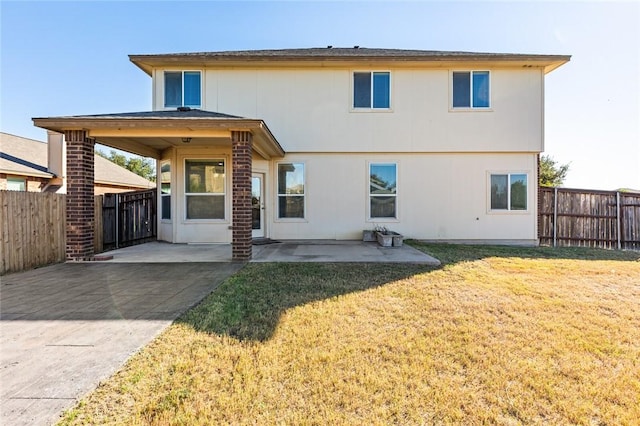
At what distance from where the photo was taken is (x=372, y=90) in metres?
9.80

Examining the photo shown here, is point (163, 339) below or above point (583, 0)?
below

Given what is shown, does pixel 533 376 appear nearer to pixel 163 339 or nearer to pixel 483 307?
pixel 483 307

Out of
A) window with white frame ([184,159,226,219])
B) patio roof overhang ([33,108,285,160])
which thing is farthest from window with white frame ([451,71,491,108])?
window with white frame ([184,159,226,219])

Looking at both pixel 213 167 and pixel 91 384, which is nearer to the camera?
pixel 91 384

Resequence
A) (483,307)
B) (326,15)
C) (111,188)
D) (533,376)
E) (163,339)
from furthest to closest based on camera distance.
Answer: (111,188) < (326,15) < (483,307) < (163,339) < (533,376)

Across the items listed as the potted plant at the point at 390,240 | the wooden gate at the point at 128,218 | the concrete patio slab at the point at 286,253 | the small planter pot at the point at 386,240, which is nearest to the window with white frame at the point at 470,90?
the potted plant at the point at 390,240

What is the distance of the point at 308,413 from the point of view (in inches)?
79.8

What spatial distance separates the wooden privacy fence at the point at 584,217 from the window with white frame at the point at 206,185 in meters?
11.0

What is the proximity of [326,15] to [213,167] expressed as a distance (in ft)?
24.0

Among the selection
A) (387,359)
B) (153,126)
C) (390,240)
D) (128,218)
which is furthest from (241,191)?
(128,218)

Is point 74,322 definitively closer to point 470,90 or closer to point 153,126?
point 153,126

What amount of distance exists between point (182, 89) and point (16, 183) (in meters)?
10.8

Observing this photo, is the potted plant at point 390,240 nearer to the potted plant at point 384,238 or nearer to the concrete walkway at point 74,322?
the potted plant at point 384,238

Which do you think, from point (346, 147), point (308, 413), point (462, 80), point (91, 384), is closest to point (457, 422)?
point (308, 413)
